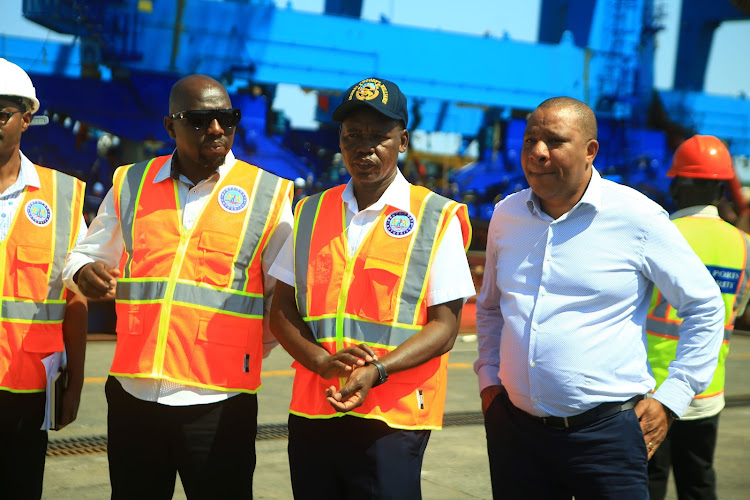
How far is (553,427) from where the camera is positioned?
8.49 ft

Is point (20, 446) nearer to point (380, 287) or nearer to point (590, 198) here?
point (380, 287)

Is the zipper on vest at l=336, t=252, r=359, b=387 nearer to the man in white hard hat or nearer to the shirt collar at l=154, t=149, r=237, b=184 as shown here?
the shirt collar at l=154, t=149, r=237, b=184

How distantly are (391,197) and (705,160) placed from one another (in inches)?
70.2

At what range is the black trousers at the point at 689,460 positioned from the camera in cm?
369

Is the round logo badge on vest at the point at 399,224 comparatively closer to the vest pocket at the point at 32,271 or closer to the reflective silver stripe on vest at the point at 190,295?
the reflective silver stripe on vest at the point at 190,295

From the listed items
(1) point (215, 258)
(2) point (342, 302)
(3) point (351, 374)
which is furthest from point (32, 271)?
(3) point (351, 374)

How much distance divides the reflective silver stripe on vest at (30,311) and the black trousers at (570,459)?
165 cm

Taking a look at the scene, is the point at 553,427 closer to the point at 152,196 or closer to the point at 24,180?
the point at 152,196

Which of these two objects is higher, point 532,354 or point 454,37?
point 454,37

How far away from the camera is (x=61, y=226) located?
3.18 metres

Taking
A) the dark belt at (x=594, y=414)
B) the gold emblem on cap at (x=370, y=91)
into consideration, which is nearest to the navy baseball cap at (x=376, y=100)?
the gold emblem on cap at (x=370, y=91)

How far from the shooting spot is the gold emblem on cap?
269cm

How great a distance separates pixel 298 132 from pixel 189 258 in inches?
639

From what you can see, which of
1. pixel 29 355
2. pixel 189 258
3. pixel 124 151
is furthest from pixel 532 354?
pixel 124 151
